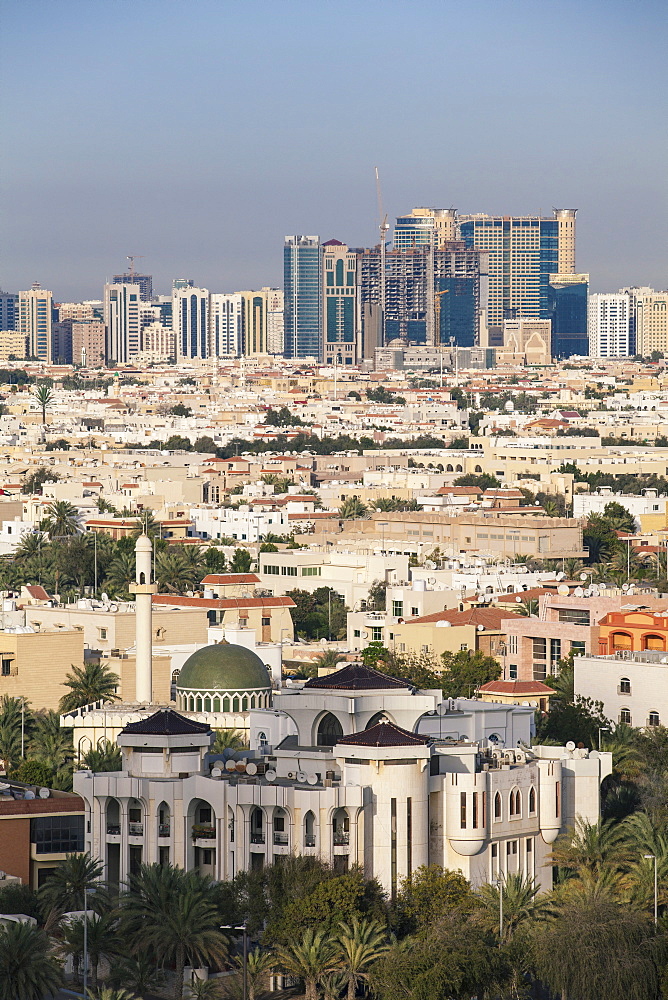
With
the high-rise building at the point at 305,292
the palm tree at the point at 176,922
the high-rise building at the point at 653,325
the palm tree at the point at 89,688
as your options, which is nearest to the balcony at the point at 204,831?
the palm tree at the point at 176,922

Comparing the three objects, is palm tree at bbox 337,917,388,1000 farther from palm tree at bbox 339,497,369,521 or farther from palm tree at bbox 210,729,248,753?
palm tree at bbox 339,497,369,521

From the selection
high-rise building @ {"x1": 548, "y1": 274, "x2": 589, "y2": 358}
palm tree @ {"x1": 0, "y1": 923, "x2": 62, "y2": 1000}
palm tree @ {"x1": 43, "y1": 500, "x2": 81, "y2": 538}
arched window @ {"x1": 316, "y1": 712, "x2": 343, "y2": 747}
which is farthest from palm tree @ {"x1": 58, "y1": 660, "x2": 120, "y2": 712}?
high-rise building @ {"x1": 548, "y1": 274, "x2": 589, "y2": 358}

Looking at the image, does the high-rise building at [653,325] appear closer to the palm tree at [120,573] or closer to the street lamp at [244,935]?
the palm tree at [120,573]

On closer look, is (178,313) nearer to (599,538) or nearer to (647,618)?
(599,538)

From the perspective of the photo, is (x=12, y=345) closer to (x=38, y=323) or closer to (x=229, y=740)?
(x=38, y=323)

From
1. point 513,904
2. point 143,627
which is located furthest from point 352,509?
point 513,904
